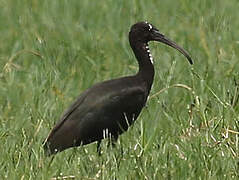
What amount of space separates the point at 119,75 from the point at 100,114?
1.84m

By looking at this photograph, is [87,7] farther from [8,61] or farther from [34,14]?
[8,61]

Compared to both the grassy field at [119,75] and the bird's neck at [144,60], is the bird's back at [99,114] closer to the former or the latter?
the grassy field at [119,75]

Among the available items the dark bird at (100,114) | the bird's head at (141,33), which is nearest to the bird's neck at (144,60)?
the bird's head at (141,33)

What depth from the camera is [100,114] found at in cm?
700

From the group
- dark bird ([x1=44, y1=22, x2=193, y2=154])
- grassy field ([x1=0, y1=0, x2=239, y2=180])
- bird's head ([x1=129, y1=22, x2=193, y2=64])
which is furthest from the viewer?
bird's head ([x1=129, y1=22, x2=193, y2=64])

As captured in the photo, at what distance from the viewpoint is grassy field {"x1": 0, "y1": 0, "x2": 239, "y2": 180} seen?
5.93 meters

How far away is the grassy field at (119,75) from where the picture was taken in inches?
234

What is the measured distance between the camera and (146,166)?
5.84m

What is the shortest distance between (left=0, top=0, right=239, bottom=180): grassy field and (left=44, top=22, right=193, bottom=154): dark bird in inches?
4.0

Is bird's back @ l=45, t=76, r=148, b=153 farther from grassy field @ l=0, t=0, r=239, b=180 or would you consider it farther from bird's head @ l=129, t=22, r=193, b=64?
bird's head @ l=129, t=22, r=193, b=64

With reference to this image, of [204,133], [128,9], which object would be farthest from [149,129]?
[128,9]

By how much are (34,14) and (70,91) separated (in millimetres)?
1896

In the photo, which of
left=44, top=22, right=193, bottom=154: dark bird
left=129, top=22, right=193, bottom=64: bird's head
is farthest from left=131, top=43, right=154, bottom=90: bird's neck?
left=44, top=22, right=193, bottom=154: dark bird

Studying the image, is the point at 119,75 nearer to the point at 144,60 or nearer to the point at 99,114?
the point at 144,60
